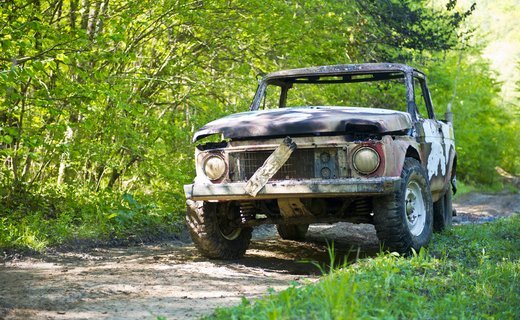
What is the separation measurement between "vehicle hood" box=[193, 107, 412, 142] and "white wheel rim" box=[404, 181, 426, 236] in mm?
609

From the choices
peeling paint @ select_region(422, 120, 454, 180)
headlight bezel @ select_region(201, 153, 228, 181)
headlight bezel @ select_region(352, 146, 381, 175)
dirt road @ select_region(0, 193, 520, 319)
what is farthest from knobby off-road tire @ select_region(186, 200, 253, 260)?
peeling paint @ select_region(422, 120, 454, 180)

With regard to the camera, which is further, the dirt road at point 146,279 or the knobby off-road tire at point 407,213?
the knobby off-road tire at point 407,213

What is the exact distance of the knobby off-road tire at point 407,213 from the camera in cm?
633

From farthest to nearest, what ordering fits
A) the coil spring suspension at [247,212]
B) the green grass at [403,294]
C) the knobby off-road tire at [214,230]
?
1. the coil spring suspension at [247,212]
2. the knobby off-road tire at [214,230]
3. the green grass at [403,294]

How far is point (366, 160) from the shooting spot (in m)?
6.22

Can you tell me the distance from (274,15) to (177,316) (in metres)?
7.75

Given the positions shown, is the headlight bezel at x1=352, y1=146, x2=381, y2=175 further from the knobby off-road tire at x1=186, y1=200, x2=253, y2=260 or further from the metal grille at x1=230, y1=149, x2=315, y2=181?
the knobby off-road tire at x1=186, y1=200, x2=253, y2=260

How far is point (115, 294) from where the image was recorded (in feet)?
17.0

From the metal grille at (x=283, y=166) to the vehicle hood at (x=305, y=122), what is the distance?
20 centimetres

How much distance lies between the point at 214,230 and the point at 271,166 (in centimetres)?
111

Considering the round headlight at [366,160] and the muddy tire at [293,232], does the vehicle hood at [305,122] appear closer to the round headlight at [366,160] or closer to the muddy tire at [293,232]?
the round headlight at [366,160]

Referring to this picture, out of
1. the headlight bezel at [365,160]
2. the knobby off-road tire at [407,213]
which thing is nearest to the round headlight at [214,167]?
the headlight bezel at [365,160]

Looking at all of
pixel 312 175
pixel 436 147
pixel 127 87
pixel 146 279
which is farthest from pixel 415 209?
pixel 127 87

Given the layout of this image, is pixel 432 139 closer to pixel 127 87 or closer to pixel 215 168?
pixel 215 168
